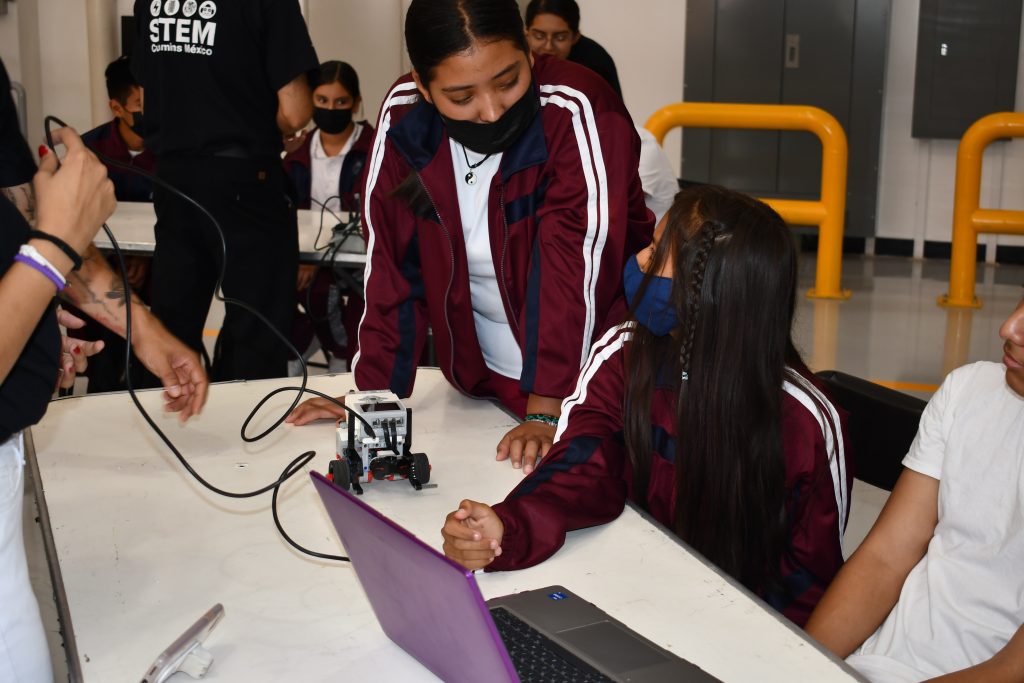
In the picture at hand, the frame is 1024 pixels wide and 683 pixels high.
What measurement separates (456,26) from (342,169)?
2888 millimetres

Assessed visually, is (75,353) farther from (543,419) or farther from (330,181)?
(330,181)

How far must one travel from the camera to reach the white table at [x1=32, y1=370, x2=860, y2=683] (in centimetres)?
114

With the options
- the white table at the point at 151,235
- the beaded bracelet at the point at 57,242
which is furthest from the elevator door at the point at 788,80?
the beaded bracelet at the point at 57,242

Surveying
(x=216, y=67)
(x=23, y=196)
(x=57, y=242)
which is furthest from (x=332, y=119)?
(x=57, y=242)

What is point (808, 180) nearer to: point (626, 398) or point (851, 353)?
point (851, 353)

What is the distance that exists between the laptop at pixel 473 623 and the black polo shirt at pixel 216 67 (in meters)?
2.32

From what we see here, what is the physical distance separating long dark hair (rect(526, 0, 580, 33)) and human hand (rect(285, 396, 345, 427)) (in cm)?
219

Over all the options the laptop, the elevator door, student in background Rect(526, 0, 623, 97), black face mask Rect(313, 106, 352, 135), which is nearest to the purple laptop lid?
the laptop

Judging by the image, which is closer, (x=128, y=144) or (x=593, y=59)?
(x=593, y=59)

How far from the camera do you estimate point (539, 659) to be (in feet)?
3.57

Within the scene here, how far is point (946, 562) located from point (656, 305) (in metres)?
0.53

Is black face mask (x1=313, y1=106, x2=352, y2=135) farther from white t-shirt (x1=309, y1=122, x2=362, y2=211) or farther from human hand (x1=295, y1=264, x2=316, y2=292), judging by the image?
human hand (x1=295, y1=264, x2=316, y2=292)

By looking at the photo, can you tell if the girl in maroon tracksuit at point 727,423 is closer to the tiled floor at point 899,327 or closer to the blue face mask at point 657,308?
the blue face mask at point 657,308

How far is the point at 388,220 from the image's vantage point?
2010mm
